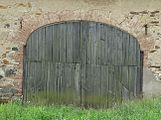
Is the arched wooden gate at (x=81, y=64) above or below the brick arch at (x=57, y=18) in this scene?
below

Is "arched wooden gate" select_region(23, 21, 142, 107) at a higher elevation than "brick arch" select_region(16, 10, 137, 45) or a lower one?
lower

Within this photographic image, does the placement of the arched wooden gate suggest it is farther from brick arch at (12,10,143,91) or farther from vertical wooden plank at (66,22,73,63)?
brick arch at (12,10,143,91)

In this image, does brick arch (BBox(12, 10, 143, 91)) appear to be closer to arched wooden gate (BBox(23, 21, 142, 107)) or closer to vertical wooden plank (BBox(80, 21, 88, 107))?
arched wooden gate (BBox(23, 21, 142, 107))

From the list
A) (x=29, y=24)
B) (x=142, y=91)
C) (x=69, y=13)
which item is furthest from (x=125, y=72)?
(x=29, y=24)

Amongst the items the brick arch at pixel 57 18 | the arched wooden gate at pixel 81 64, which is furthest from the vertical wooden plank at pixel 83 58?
the brick arch at pixel 57 18

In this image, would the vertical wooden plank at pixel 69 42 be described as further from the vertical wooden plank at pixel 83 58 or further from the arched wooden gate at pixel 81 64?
the vertical wooden plank at pixel 83 58

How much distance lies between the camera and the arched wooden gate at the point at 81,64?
34.3 ft

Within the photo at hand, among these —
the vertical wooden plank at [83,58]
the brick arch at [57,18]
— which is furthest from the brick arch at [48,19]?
the vertical wooden plank at [83,58]

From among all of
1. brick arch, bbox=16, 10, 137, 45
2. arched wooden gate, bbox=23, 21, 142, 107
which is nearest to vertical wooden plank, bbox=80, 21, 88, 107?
arched wooden gate, bbox=23, 21, 142, 107

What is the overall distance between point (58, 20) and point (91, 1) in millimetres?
999

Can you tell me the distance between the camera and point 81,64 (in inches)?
413

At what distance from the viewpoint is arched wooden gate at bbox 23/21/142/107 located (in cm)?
1045

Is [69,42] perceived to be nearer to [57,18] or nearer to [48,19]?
[57,18]

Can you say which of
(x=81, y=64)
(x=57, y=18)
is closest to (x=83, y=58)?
(x=81, y=64)
